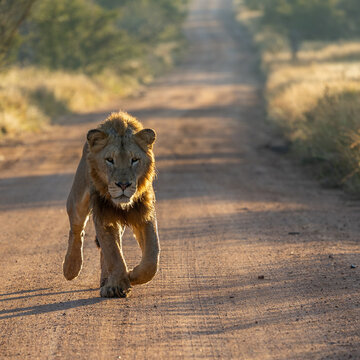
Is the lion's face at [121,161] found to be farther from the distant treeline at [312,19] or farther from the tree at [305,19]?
the distant treeline at [312,19]

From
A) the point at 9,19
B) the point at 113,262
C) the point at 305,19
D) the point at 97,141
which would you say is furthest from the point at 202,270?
the point at 305,19

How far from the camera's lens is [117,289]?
6.05 m

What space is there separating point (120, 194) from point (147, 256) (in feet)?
1.89

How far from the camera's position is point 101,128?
6191 mm

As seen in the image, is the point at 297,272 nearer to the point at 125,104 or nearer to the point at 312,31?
the point at 125,104

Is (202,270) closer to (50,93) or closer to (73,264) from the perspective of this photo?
(73,264)

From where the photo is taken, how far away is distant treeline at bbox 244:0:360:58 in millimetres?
47156

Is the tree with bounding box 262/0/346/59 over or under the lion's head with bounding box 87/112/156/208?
under

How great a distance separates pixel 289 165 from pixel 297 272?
25.5 feet

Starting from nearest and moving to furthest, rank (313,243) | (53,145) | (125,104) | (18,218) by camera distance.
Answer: (313,243), (18,218), (53,145), (125,104)

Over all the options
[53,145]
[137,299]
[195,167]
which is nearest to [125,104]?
[53,145]

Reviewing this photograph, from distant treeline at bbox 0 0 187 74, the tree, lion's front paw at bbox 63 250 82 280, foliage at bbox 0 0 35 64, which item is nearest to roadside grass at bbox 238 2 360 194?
lion's front paw at bbox 63 250 82 280

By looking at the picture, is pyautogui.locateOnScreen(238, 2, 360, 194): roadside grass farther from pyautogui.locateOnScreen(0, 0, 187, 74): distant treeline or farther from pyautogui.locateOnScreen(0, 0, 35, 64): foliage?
pyautogui.locateOnScreen(0, 0, 187, 74): distant treeline

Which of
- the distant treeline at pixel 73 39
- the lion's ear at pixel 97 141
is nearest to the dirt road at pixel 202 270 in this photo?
the lion's ear at pixel 97 141
